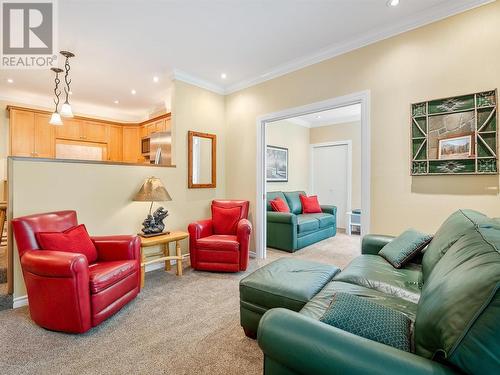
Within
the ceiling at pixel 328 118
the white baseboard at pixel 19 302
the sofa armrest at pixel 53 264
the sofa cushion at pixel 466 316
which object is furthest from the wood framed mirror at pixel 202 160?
the sofa cushion at pixel 466 316

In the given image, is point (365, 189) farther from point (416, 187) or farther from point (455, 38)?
point (455, 38)

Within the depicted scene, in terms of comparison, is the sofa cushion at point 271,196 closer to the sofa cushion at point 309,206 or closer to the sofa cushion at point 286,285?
the sofa cushion at point 309,206

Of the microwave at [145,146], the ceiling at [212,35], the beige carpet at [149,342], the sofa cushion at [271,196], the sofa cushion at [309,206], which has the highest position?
the ceiling at [212,35]

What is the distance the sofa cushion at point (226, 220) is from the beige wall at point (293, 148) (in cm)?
181

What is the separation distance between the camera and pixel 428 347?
849mm

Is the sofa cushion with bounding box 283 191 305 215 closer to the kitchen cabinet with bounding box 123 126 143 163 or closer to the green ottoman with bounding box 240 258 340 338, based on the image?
the green ottoman with bounding box 240 258 340 338

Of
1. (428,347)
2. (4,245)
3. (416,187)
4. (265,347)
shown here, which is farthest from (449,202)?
(4,245)

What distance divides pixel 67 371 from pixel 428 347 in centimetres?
200

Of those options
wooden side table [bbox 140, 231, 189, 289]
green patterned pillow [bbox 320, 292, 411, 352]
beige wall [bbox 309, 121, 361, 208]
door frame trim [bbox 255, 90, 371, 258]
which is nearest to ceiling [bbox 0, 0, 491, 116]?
door frame trim [bbox 255, 90, 371, 258]

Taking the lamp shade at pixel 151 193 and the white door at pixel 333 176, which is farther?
the white door at pixel 333 176

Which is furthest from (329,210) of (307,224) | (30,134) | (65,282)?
(30,134)

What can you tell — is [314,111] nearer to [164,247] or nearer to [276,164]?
[276,164]

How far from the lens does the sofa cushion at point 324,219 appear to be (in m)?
4.88

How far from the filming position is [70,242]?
2.26m
